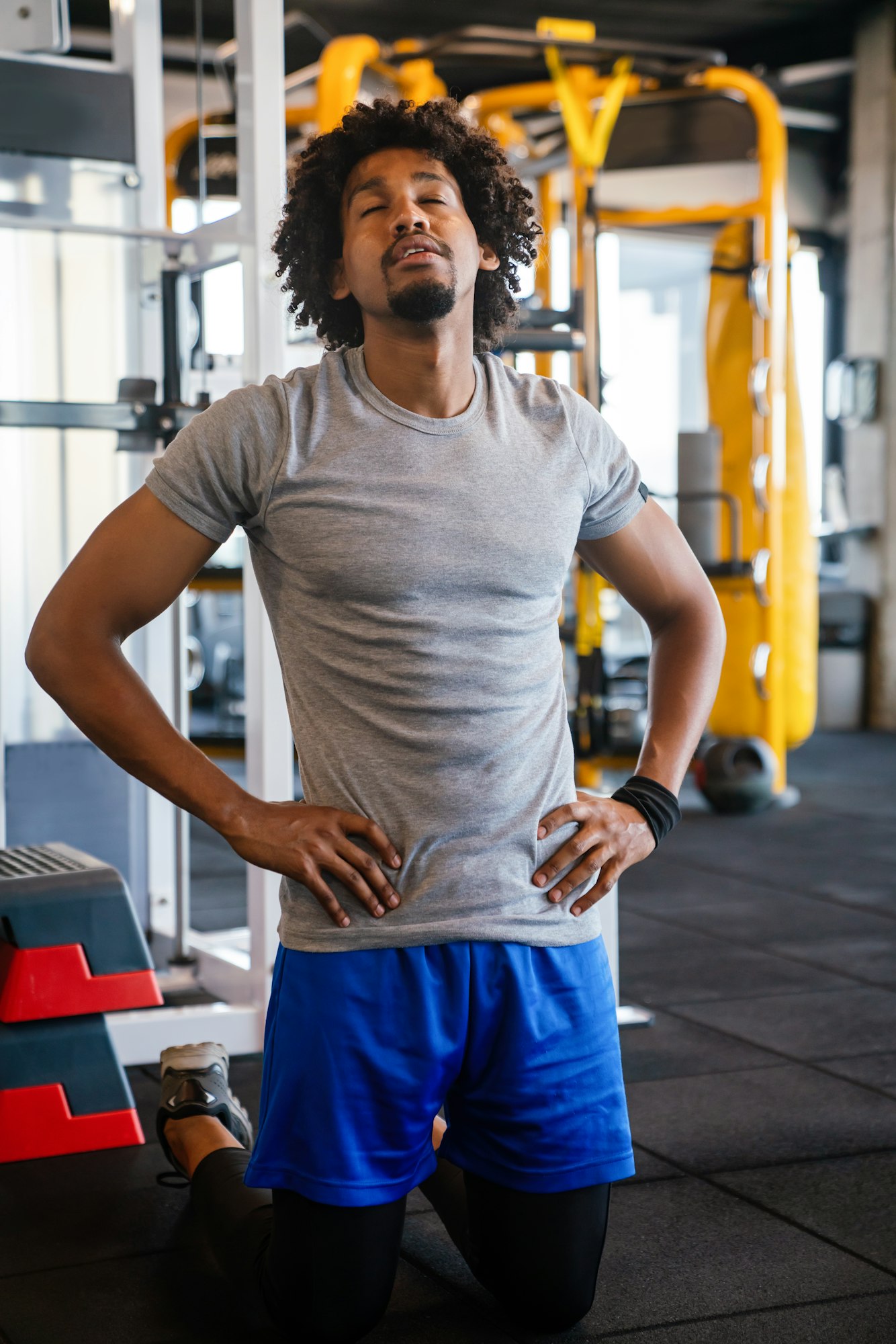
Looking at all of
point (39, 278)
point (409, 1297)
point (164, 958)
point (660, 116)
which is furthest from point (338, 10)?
point (409, 1297)

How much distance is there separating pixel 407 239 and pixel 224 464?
1.00 ft

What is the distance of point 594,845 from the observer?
4.97 feet

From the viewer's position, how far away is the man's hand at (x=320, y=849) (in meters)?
1.41

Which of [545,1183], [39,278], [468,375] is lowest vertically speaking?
[545,1183]

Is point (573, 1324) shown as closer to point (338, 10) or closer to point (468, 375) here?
point (468, 375)

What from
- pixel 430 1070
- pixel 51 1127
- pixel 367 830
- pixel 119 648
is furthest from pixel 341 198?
pixel 51 1127

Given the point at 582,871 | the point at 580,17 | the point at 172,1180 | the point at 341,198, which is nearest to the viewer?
the point at 582,871

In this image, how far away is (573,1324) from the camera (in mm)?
1602

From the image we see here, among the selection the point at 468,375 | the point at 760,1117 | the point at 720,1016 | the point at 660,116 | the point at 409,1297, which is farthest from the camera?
the point at 660,116

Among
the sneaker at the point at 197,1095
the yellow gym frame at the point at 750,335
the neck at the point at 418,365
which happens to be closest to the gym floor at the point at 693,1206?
the sneaker at the point at 197,1095

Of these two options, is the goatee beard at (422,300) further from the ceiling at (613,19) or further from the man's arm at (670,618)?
the ceiling at (613,19)

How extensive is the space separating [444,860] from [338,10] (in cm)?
668

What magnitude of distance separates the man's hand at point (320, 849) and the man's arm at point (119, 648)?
3 cm

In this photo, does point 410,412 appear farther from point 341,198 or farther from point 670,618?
point 670,618
